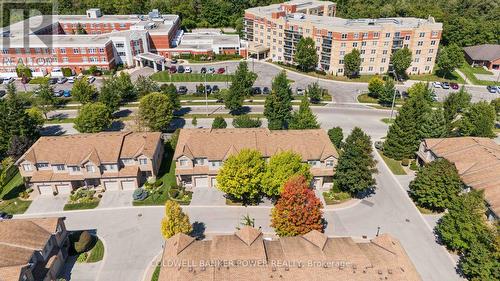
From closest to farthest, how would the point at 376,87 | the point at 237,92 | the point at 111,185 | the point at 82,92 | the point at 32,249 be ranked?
the point at 32,249 < the point at 111,185 < the point at 237,92 < the point at 82,92 < the point at 376,87

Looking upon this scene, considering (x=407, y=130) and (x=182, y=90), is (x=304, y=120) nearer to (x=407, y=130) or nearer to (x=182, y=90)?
(x=407, y=130)

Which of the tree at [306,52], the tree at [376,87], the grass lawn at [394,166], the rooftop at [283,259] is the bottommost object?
the grass lawn at [394,166]

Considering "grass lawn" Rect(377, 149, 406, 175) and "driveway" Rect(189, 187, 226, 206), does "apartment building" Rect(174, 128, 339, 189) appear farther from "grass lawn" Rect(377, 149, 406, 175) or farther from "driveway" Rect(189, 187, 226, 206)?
"grass lawn" Rect(377, 149, 406, 175)

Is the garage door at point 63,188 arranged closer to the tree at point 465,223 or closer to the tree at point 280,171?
the tree at point 280,171

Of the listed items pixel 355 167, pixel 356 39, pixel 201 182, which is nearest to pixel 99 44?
pixel 201 182

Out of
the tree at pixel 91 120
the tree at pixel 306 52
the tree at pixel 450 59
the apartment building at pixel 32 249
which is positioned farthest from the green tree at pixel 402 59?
the apartment building at pixel 32 249

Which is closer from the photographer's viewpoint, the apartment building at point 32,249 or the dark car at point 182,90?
the apartment building at point 32,249
